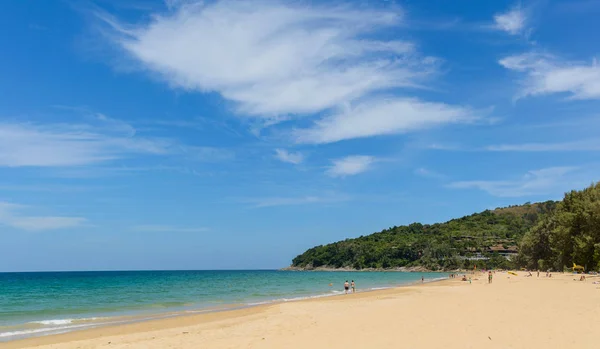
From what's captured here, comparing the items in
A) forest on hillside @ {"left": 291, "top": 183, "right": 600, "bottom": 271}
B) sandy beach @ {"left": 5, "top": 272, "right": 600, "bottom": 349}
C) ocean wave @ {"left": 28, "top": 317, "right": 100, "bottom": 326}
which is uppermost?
forest on hillside @ {"left": 291, "top": 183, "right": 600, "bottom": 271}

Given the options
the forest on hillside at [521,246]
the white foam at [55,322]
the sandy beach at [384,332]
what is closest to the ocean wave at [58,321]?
the white foam at [55,322]

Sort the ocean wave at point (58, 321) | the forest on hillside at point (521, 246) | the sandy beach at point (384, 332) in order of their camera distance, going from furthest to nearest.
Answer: the forest on hillside at point (521, 246), the ocean wave at point (58, 321), the sandy beach at point (384, 332)

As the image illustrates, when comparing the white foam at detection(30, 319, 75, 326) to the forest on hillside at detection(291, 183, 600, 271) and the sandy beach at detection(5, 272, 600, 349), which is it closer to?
the sandy beach at detection(5, 272, 600, 349)

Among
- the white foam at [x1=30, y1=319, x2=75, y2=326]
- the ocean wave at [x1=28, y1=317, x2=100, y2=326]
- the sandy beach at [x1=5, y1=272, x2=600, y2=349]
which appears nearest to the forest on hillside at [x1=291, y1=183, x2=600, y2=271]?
the sandy beach at [x1=5, y1=272, x2=600, y2=349]

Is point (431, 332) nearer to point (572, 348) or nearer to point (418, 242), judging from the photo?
point (572, 348)

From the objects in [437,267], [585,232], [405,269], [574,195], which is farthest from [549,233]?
[405,269]

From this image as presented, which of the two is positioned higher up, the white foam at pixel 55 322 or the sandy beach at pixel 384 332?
the sandy beach at pixel 384 332

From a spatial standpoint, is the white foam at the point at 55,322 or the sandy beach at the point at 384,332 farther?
the white foam at the point at 55,322

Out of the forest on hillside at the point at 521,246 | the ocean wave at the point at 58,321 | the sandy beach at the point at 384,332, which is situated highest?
the forest on hillside at the point at 521,246

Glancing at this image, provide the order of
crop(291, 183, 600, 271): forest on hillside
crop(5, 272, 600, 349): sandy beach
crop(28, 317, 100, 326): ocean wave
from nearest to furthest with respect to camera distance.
Answer: crop(5, 272, 600, 349): sandy beach < crop(28, 317, 100, 326): ocean wave < crop(291, 183, 600, 271): forest on hillside

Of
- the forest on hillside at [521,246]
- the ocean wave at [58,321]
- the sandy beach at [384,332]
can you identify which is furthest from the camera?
the forest on hillside at [521,246]

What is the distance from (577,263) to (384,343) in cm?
6298

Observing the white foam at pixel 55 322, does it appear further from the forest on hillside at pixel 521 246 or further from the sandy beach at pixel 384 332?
the forest on hillside at pixel 521 246

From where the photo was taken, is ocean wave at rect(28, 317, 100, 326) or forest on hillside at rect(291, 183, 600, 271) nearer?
ocean wave at rect(28, 317, 100, 326)
